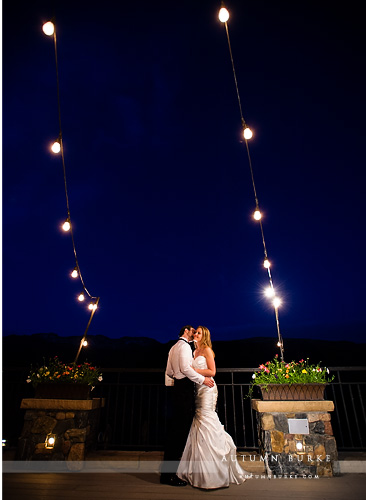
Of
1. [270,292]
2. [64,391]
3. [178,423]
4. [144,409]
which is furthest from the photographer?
[144,409]

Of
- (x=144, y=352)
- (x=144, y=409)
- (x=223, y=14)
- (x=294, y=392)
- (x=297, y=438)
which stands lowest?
(x=297, y=438)

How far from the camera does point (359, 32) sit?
27.1ft

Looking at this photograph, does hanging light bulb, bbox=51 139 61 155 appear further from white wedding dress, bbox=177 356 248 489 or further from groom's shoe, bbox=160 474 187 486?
groom's shoe, bbox=160 474 187 486

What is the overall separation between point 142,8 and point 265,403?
746 cm

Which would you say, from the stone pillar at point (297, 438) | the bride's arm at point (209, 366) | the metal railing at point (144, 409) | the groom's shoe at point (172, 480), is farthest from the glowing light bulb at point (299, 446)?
the groom's shoe at point (172, 480)

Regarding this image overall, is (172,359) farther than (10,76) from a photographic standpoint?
No

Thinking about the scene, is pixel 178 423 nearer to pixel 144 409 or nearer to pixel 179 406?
pixel 179 406

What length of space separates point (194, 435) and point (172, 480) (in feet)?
1.57

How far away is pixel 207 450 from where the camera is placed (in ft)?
10.4

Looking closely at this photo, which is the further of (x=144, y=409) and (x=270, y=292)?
(x=144, y=409)

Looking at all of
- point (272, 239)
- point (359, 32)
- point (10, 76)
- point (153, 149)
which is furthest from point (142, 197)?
point (10, 76)

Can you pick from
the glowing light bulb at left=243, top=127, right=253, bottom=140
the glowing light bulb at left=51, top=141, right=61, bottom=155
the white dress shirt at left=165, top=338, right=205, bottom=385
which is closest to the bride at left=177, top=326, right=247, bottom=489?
the white dress shirt at left=165, top=338, right=205, bottom=385

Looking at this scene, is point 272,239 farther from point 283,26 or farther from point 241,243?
point 283,26

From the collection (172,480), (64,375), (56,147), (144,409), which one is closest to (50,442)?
(64,375)
